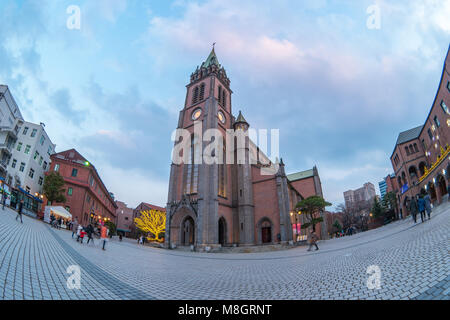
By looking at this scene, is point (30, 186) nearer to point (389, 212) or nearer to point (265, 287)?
point (265, 287)

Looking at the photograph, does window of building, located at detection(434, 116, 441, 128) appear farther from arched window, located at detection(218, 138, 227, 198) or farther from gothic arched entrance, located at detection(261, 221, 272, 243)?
arched window, located at detection(218, 138, 227, 198)

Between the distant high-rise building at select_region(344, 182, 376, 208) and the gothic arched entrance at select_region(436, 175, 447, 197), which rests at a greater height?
the distant high-rise building at select_region(344, 182, 376, 208)

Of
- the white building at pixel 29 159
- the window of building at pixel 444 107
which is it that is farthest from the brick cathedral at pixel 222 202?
the white building at pixel 29 159

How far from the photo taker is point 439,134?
102 ft

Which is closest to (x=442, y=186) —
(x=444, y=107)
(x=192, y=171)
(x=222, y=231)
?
(x=444, y=107)

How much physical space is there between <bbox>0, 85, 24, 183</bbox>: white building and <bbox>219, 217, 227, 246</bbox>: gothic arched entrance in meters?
32.9

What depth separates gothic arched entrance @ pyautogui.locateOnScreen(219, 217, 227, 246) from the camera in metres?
28.8

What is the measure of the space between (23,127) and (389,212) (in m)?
78.8

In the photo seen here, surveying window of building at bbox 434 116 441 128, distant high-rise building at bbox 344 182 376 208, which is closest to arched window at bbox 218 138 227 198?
window of building at bbox 434 116 441 128

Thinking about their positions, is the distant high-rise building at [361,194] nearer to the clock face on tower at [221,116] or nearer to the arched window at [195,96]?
the clock face on tower at [221,116]

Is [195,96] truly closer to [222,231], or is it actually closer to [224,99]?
[224,99]

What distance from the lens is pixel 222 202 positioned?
95.3ft

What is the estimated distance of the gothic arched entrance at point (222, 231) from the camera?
28.8 meters
